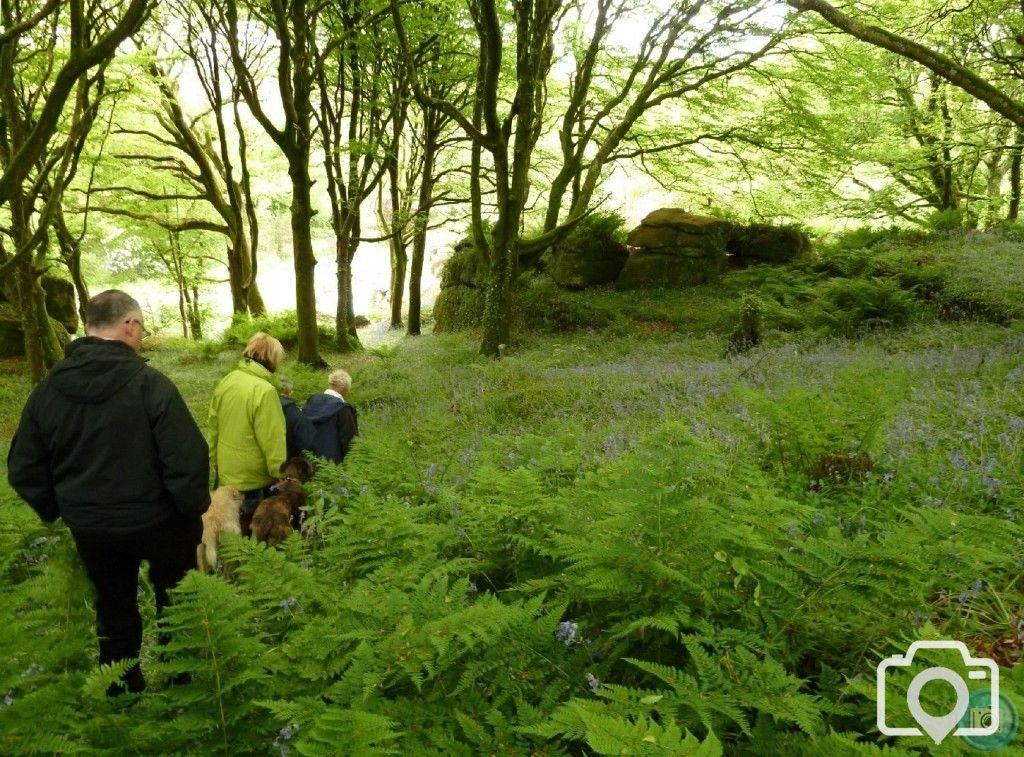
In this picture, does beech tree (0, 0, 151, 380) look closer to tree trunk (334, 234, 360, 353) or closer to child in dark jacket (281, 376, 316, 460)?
child in dark jacket (281, 376, 316, 460)

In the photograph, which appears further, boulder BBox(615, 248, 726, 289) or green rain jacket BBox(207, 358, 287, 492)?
boulder BBox(615, 248, 726, 289)

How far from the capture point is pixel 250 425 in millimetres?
5152

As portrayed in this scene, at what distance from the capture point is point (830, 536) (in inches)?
96.8

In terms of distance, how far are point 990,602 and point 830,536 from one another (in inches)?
36.8

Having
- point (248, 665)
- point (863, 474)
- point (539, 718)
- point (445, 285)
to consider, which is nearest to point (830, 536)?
point (539, 718)

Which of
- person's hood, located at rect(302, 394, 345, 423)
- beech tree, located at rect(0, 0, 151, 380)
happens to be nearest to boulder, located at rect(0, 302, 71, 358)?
beech tree, located at rect(0, 0, 151, 380)

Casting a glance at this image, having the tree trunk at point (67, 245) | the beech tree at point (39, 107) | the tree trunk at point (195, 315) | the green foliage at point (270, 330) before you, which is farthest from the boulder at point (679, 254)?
the tree trunk at point (195, 315)

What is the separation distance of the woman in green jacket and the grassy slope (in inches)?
32.7

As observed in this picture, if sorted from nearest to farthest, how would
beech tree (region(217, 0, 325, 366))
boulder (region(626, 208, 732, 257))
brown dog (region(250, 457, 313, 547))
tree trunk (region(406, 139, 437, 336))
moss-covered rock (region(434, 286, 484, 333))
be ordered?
brown dog (region(250, 457, 313, 547))
beech tree (region(217, 0, 325, 366))
boulder (region(626, 208, 732, 257))
moss-covered rock (region(434, 286, 484, 333))
tree trunk (region(406, 139, 437, 336))

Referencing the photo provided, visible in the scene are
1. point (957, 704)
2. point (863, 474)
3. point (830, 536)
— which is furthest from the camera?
point (863, 474)

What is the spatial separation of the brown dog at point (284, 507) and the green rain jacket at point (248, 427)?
6.7 inches

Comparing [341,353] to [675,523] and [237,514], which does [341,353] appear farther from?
[675,523]

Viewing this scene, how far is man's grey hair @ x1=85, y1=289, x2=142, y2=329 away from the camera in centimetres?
333

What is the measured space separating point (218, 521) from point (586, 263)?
15399 mm
